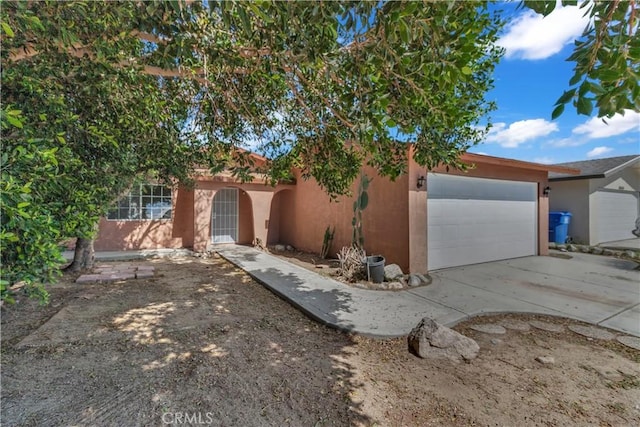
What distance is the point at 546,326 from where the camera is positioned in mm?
4297

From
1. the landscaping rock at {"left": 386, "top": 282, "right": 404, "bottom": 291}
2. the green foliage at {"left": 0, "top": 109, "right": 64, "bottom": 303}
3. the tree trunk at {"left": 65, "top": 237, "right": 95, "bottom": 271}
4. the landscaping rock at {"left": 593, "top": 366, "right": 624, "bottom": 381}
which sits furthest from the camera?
the tree trunk at {"left": 65, "top": 237, "right": 95, "bottom": 271}

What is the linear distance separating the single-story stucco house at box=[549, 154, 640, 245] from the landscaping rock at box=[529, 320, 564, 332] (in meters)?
10.5

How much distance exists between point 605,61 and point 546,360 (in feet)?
10.4

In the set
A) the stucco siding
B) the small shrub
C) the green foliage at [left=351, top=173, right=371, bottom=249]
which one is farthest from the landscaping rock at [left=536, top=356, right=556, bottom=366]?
the stucco siding

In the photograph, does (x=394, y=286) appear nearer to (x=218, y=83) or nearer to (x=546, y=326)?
(x=546, y=326)

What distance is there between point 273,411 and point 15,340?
3.79 metres

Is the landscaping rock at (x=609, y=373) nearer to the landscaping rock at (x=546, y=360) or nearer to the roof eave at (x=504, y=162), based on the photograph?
the landscaping rock at (x=546, y=360)

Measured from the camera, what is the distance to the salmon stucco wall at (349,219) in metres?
7.11

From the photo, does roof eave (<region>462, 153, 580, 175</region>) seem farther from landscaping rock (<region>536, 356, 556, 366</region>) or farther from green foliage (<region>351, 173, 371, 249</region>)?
landscaping rock (<region>536, 356, 556, 366</region>)

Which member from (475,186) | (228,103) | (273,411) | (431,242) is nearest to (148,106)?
(228,103)

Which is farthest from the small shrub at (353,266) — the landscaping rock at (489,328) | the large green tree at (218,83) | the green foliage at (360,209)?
the landscaping rock at (489,328)

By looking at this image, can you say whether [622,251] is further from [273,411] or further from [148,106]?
[148,106]

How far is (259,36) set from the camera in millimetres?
3254

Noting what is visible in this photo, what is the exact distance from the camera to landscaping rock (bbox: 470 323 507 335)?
13.5 ft
